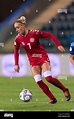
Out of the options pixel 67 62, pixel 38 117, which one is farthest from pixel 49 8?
pixel 38 117

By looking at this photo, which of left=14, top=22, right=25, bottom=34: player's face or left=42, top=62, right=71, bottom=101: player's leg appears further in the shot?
left=42, top=62, right=71, bottom=101: player's leg

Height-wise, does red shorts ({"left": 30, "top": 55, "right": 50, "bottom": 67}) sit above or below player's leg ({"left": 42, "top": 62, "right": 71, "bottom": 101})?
above

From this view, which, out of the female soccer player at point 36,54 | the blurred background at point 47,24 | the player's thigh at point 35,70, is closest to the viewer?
the female soccer player at point 36,54

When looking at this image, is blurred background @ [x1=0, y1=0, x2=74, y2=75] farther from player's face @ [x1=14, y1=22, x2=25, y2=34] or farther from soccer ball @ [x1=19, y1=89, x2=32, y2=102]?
player's face @ [x1=14, y1=22, x2=25, y2=34]

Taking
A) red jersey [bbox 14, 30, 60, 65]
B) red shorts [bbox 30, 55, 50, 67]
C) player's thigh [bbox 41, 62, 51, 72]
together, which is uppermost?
red jersey [bbox 14, 30, 60, 65]

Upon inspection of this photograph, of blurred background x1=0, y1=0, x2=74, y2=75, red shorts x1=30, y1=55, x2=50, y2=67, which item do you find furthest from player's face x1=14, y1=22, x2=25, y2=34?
blurred background x1=0, y1=0, x2=74, y2=75

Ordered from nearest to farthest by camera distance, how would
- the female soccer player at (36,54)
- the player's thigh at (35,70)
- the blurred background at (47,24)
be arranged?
the female soccer player at (36,54) < the player's thigh at (35,70) < the blurred background at (47,24)

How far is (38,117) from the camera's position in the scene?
3443 mm

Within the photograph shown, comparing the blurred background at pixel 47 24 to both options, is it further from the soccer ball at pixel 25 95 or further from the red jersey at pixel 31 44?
the soccer ball at pixel 25 95

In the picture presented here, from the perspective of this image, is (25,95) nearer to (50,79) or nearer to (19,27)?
(50,79)

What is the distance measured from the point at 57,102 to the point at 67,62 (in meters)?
2.42

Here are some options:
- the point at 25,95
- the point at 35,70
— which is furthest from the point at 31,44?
the point at 25,95

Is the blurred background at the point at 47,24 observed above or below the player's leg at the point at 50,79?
above

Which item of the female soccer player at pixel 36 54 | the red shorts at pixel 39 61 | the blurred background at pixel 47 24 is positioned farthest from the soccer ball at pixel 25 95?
the blurred background at pixel 47 24
